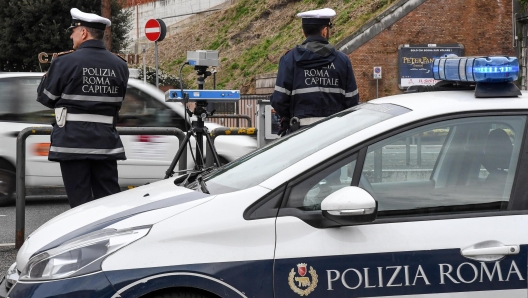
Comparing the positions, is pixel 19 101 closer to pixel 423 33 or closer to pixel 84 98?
pixel 84 98

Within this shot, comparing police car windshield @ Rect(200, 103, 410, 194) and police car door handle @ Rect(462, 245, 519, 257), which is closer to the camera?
police car door handle @ Rect(462, 245, 519, 257)

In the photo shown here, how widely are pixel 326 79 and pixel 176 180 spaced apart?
227 cm

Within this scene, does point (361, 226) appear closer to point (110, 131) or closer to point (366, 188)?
point (366, 188)

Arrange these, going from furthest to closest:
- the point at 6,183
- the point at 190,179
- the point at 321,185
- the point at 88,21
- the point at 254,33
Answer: the point at 254,33, the point at 6,183, the point at 88,21, the point at 190,179, the point at 321,185

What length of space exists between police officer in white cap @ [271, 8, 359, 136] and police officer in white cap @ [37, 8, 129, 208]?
1355 millimetres

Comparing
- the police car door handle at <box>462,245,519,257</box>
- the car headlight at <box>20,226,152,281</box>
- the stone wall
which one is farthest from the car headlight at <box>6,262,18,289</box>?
the stone wall

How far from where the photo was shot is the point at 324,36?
269 inches

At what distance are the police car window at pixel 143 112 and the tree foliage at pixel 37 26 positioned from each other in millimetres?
25487

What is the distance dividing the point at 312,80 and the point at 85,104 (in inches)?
73.2

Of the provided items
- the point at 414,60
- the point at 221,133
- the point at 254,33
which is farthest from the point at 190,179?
the point at 254,33

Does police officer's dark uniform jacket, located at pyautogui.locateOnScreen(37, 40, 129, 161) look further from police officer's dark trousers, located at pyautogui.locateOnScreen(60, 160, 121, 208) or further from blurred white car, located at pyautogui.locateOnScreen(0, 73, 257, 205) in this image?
blurred white car, located at pyautogui.locateOnScreen(0, 73, 257, 205)

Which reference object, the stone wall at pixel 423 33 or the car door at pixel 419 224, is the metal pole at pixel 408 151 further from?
the stone wall at pixel 423 33

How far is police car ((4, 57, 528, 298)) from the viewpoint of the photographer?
3592 mm

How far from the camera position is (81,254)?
3678mm
